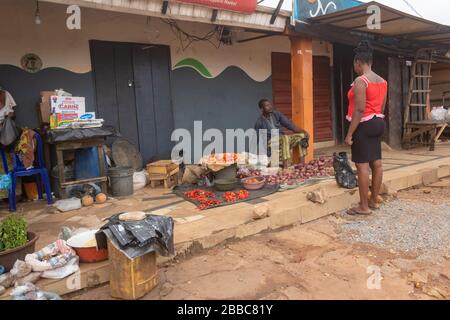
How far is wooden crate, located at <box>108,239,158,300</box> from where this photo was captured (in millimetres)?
2885

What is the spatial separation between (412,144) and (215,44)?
19.8 feet

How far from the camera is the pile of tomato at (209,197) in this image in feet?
16.4

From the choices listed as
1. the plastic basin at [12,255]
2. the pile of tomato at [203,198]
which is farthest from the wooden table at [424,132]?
the plastic basin at [12,255]

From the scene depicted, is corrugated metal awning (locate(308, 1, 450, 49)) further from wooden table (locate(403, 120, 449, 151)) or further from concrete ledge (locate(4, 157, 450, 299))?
concrete ledge (locate(4, 157, 450, 299))

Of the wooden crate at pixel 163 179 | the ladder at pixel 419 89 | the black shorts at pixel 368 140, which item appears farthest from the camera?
the ladder at pixel 419 89

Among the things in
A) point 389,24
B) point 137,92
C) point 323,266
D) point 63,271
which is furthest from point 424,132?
point 63,271

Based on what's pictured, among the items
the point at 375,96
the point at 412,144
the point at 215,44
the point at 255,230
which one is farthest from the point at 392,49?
the point at 255,230

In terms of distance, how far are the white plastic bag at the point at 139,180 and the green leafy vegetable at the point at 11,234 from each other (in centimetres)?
315

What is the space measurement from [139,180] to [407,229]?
4.13 m

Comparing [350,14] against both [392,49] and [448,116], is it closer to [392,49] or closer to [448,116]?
[392,49]

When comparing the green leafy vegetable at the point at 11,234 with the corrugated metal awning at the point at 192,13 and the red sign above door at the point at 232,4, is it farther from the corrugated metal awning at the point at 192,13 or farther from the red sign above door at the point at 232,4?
the red sign above door at the point at 232,4

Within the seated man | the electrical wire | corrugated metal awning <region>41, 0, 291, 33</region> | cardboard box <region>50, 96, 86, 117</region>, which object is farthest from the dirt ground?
the electrical wire

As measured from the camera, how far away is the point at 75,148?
213 inches

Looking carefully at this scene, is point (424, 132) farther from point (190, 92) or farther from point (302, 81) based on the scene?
point (190, 92)
